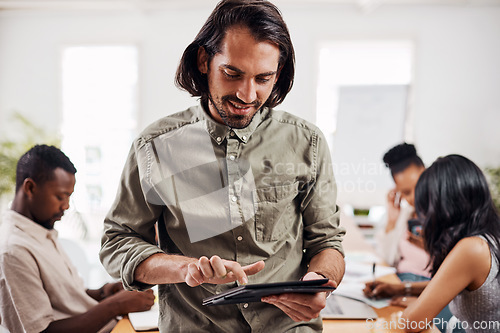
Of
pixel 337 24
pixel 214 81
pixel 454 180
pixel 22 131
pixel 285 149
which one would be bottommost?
pixel 22 131

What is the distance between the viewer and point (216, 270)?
935 mm

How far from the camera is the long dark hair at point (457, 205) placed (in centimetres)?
161

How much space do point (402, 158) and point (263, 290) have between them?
1.80 metres

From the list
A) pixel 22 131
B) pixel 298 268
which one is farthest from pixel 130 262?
pixel 22 131

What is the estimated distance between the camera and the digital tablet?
2.99 ft

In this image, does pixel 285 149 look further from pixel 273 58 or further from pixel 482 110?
pixel 482 110

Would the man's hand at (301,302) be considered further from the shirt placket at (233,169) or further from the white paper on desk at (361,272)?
the white paper on desk at (361,272)

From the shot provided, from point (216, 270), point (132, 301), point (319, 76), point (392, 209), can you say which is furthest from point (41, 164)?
point (319, 76)

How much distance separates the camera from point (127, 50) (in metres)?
4.79

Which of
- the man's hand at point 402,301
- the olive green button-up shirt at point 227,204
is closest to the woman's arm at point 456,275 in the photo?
the man's hand at point 402,301

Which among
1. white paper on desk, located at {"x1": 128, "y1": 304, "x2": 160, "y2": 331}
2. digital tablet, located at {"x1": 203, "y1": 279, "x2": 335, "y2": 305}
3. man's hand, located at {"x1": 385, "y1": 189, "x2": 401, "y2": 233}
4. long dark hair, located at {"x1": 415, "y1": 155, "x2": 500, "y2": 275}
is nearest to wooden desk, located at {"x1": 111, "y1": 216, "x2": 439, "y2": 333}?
white paper on desk, located at {"x1": 128, "y1": 304, "x2": 160, "y2": 331}

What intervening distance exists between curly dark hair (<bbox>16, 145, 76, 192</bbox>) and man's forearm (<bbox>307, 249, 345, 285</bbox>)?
2.93ft

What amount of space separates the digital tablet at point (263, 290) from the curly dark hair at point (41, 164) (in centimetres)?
87

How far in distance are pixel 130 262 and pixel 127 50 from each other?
401 cm
